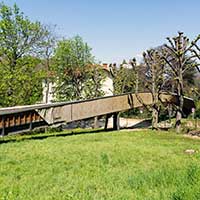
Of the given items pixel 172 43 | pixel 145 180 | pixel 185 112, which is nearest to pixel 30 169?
pixel 145 180

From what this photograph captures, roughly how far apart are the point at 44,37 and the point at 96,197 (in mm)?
24384

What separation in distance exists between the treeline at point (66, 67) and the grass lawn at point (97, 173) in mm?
9403

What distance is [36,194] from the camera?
6910 mm

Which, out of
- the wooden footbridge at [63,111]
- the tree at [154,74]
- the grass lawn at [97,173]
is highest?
the tree at [154,74]

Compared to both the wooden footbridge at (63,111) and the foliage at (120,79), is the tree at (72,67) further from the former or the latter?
the wooden footbridge at (63,111)

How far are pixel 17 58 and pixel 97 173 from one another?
20.1 m

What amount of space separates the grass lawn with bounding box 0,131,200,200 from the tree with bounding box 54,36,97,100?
1988 cm

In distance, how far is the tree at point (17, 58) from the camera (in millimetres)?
26719

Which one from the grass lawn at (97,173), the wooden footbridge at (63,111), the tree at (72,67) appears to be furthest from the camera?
the tree at (72,67)

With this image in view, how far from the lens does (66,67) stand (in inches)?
1366

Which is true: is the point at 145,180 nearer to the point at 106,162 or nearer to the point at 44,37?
the point at 106,162

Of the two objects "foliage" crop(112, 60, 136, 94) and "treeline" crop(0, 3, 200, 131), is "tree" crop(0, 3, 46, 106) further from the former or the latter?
"foliage" crop(112, 60, 136, 94)

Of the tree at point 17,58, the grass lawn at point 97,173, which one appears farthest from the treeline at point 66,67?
the grass lawn at point 97,173

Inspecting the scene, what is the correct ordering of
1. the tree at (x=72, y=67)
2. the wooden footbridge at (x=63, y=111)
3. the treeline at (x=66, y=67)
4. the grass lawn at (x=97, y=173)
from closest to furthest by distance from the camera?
the grass lawn at (x=97, y=173), the wooden footbridge at (x=63, y=111), the treeline at (x=66, y=67), the tree at (x=72, y=67)
